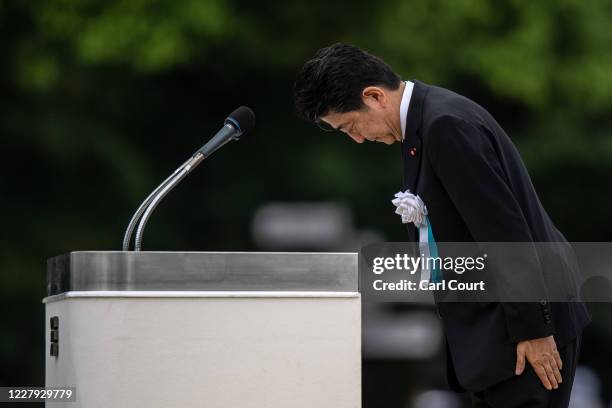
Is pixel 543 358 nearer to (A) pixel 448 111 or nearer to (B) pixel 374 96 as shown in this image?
(A) pixel 448 111

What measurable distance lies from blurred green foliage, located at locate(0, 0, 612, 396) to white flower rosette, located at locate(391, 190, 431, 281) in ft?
21.6

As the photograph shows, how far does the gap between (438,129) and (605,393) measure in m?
9.02

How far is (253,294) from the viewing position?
357cm

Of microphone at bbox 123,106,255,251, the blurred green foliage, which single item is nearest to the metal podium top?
microphone at bbox 123,106,255,251

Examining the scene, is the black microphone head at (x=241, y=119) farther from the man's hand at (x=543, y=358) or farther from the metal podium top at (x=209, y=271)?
the man's hand at (x=543, y=358)

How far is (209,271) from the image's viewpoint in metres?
3.57

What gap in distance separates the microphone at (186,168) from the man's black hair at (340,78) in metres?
0.35

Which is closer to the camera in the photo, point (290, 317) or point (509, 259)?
point (509, 259)

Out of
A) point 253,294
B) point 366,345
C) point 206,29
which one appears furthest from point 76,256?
point 366,345

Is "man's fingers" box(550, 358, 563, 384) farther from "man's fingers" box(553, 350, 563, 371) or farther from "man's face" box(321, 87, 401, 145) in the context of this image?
"man's face" box(321, 87, 401, 145)

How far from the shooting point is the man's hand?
11.1 feet

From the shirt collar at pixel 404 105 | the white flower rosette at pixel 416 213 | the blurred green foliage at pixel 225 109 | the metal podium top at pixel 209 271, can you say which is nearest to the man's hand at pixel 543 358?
the white flower rosette at pixel 416 213

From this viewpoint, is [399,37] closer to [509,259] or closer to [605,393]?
[605,393]

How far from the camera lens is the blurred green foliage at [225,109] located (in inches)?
404
